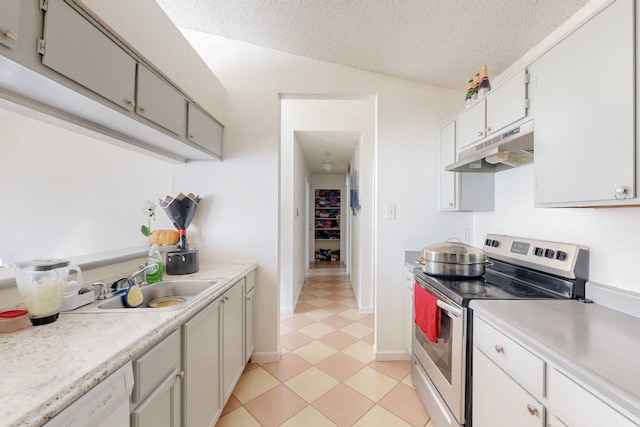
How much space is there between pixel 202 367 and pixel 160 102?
1.38 m

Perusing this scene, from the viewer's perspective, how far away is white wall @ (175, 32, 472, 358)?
2.18 m

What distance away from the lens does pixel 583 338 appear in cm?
87

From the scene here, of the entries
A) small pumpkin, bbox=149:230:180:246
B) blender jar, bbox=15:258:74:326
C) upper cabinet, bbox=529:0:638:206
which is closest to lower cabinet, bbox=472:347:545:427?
upper cabinet, bbox=529:0:638:206

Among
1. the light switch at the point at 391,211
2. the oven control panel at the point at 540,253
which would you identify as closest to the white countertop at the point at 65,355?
the light switch at the point at 391,211

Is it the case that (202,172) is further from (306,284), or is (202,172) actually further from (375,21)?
(306,284)

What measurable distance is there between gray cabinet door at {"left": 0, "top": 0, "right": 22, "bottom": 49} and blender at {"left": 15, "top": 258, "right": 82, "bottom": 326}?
2.32 feet

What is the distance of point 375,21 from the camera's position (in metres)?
1.66

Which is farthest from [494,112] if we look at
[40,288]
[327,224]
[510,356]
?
[327,224]

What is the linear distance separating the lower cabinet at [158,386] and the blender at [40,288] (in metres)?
0.41

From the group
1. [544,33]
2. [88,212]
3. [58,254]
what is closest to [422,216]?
[544,33]

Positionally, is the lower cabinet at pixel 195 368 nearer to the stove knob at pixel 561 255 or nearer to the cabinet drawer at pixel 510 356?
the cabinet drawer at pixel 510 356

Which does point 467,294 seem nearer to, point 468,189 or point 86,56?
point 468,189

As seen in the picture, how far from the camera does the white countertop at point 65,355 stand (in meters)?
0.55

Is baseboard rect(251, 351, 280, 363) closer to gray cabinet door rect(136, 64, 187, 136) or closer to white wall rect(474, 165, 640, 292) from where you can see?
gray cabinet door rect(136, 64, 187, 136)
